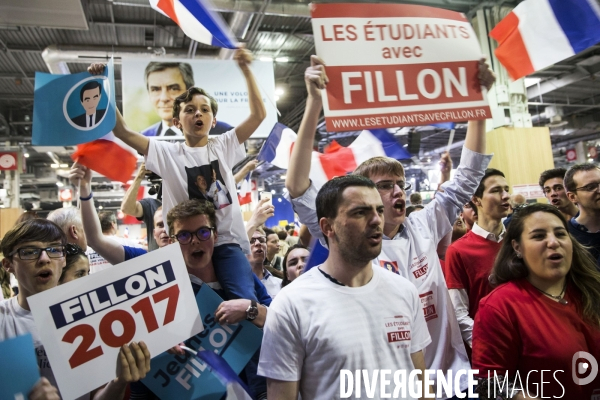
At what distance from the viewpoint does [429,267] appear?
2236mm

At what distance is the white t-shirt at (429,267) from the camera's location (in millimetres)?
2143

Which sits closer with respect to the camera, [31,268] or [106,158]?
[31,268]

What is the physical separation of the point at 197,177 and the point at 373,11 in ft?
4.44

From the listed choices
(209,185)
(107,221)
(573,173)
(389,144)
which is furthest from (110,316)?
(573,173)

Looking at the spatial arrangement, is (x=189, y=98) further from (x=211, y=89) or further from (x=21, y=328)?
(x=211, y=89)

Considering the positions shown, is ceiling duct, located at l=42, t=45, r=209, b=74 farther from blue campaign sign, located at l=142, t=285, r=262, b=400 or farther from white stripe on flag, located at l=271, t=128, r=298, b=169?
blue campaign sign, located at l=142, t=285, r=262, b=400

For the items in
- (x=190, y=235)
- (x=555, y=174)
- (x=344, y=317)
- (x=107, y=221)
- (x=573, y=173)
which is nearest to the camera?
(x=344, y=317)

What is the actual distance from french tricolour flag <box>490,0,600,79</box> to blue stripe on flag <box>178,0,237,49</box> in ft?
5.69

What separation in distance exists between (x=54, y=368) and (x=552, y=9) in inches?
130

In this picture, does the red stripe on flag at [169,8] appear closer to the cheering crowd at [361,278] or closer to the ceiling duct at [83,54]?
the cheering crowd at [361,278]

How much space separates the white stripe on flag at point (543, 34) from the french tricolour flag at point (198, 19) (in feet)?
6.09

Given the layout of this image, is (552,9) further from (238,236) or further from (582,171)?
(238,236)

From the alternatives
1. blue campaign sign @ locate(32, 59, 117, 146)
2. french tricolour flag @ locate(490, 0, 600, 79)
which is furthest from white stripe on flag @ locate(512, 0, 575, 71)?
blue campaign sign @ locate(32, 59, 117, 146)

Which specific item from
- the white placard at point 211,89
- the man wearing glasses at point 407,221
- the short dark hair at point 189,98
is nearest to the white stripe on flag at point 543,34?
the man wearing glasses at point 407,221
